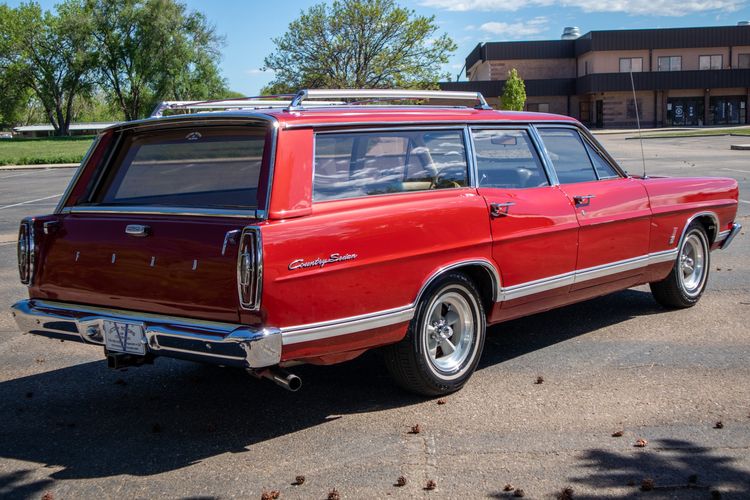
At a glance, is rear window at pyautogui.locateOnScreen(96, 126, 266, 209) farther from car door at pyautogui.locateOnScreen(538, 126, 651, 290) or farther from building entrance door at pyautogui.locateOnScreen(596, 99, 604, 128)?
building entrance door at pyautogui.locateOnScreen(596, 99, 604, 128)

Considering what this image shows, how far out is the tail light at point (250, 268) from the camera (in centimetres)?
414

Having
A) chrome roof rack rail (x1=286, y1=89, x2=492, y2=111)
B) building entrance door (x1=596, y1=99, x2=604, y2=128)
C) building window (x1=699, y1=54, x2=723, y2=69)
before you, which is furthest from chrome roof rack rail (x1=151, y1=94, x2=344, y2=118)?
building window (x1=699, y1=54, x2=723, y2=69)

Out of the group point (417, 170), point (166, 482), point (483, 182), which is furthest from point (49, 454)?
point (483, 182)

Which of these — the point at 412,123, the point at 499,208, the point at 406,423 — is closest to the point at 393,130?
the point at 412,123

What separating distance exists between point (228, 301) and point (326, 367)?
187 cm

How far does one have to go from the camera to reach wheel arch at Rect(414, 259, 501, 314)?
516 cm

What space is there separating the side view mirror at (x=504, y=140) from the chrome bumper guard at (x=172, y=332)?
2348 millimetres

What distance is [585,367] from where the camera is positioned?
5777 mm

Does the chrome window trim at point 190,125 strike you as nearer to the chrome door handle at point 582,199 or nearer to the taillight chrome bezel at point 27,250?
the taillight chrome bezel at point 27,250

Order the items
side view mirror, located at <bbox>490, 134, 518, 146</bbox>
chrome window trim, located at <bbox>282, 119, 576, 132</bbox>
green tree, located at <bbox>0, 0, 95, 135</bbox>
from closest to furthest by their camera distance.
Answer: chrome window trim, located at <bbox>282, 119, 576, 132</bbox> < side view mirror, located at <bbox>490, 134, 518, 146</bbox> < green tree, located at <bbox>0, 0, 95, 135</bbox>

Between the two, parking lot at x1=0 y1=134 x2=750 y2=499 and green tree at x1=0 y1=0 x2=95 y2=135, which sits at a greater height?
green tree at x1=0 y1=0 x2=95 y2=135

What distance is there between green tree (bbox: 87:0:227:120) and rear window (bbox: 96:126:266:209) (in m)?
69.8

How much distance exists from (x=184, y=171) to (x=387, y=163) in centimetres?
142

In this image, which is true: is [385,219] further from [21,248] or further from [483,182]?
[21,248]
